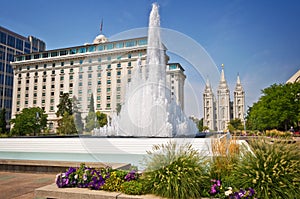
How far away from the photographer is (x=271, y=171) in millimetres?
4230

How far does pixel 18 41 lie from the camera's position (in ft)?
306

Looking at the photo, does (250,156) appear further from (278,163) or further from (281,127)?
(281,127)

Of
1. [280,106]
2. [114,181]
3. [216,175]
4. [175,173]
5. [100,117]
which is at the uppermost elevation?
[280,106]

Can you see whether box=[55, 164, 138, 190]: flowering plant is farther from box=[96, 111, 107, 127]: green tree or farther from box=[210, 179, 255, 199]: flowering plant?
box=[96, 111, 107, 127]: green tree

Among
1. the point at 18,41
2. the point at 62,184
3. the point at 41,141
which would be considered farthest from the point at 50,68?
the point at 62,184

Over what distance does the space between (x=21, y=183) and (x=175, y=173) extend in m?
5.47

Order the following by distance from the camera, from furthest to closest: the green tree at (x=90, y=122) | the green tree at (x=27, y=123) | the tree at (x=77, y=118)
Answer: the green tree at (x=27, y=123) → the green tree at (x=90, y=122) → the tree at (x=77, y=118)

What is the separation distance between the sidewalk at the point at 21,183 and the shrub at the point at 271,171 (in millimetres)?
4970

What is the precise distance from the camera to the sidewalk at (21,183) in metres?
6.25

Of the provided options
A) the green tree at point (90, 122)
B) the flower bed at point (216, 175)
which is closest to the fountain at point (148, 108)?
the green tree at point (90, 122)

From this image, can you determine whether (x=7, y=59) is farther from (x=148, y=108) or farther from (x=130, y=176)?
(x=130, y=176)

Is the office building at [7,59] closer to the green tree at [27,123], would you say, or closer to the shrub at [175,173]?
the green tree at [27,123]

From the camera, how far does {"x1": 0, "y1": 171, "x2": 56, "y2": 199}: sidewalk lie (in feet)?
20.5

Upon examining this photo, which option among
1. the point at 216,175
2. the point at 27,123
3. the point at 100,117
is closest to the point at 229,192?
the point at 216,175
